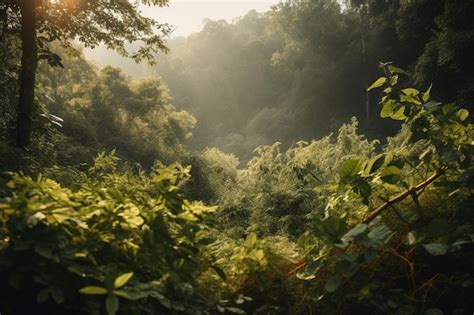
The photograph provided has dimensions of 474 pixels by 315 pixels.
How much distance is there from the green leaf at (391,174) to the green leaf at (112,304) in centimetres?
106

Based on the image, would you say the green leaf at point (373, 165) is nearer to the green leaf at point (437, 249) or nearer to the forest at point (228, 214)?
the forest at point (228, 214)

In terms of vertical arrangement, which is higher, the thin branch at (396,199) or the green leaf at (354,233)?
the thin branch at (396,199)

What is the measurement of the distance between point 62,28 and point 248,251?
14.7ft

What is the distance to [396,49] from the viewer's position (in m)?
25.8

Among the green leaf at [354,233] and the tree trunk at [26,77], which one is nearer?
the green leaf at [354,233]

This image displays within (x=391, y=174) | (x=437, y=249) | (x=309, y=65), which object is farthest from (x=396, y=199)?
(x=309, y=65)

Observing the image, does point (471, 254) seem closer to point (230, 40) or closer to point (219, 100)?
point (219, 100)

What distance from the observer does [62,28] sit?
4.81m

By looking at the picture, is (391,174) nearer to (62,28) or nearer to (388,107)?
(388,107)

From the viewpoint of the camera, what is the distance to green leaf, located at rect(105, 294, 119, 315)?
964 mm

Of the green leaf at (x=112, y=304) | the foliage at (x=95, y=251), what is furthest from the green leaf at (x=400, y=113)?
the green leaf at (x=112, y=304)

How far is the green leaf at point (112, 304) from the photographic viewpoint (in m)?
0.96

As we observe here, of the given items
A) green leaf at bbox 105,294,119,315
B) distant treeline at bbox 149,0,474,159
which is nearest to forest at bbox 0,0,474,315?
green leaf at bbox 105,294,119,315

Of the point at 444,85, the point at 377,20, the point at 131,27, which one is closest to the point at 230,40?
the point at 377,20
